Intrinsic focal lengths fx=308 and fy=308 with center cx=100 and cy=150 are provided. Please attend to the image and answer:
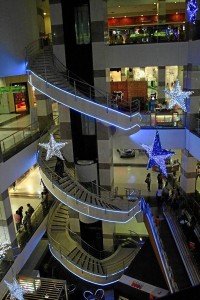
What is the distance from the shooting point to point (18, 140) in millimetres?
13406

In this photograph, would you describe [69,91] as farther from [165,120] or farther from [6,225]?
[6,225]

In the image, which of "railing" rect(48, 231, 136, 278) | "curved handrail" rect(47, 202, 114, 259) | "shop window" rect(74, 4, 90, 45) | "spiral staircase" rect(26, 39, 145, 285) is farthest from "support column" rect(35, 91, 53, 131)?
"railing" rect(48, 231, 136, 278)

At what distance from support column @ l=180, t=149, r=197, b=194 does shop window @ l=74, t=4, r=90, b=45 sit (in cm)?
747

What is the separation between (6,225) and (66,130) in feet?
18.0

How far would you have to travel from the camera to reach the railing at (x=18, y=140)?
12.1 m

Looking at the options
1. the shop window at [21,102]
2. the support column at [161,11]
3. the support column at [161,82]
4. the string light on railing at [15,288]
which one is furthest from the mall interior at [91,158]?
the support column at [161,82]

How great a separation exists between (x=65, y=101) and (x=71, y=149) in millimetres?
3681

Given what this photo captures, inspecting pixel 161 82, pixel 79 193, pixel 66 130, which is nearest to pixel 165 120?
pixel 66 130

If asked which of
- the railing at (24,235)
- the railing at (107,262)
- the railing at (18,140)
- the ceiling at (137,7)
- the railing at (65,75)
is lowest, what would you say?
the railing at (107,262)

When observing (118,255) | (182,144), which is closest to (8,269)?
(118,255)

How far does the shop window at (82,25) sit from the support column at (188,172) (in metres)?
7.47

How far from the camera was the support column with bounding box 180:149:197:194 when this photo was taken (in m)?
15.8

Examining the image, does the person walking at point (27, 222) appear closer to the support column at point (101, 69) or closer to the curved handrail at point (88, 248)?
the curved handrail at point (88, 248)

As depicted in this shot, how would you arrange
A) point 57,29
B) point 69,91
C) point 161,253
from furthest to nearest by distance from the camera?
point 57,29, point 69,91, point 161,253
